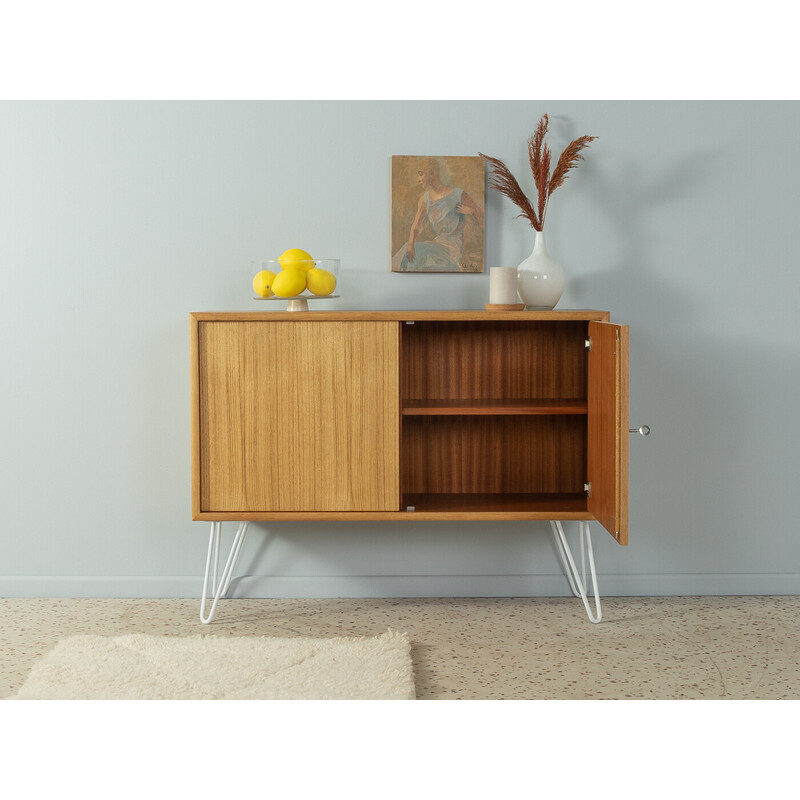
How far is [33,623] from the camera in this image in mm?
3467

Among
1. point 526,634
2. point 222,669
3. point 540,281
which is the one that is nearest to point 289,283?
point 540,281

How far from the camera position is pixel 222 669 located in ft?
9.78

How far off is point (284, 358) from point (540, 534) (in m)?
1.24

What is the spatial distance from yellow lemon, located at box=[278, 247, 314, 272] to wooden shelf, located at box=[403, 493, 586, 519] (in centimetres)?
94

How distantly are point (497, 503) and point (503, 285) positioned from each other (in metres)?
0.79

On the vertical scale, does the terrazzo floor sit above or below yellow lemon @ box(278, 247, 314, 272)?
below

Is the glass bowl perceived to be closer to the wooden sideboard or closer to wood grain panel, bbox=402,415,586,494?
the wooden sideboard

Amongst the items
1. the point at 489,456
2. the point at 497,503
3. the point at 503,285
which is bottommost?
the point at 497,503

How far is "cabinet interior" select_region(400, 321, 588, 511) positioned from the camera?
3668 millimetres

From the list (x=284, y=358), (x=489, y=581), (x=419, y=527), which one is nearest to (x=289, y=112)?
(x=284, y=358)

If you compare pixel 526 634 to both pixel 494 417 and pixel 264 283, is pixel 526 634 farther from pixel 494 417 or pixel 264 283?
pixel 264 283

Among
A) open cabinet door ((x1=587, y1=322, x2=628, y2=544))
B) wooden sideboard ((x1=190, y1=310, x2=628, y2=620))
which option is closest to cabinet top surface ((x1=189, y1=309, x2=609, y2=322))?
wooden sideboard ((x1=190, y1=310, x2=628, y2=620))

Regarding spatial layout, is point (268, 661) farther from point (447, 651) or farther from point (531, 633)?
point (531, 633)

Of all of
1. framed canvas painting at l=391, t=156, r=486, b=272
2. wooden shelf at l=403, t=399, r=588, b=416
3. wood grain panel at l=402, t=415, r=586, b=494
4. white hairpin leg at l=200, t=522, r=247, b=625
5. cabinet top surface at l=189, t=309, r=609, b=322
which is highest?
framed canvas painting at l=391, t=156, r=486, b=272
